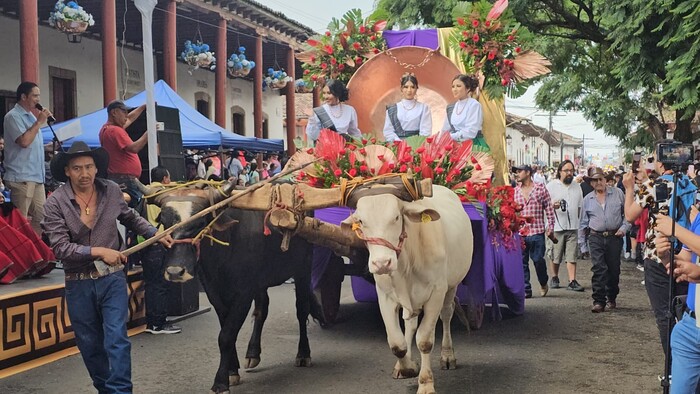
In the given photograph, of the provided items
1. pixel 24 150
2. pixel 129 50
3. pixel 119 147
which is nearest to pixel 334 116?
pixel 119 147

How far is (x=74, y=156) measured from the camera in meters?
5.27

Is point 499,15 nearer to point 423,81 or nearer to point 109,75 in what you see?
point 423,81

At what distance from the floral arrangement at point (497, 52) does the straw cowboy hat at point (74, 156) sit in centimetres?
472

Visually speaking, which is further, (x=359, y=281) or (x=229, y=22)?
(x=229, y=22)

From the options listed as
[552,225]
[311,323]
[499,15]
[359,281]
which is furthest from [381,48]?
[552,225]

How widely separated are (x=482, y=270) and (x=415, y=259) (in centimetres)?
187

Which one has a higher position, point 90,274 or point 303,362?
point 90,274

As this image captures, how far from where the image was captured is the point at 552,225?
1185cm

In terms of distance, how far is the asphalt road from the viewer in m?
6.54

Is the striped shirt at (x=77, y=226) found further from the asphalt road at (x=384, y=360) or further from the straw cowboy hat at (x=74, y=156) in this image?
the asphalt road at (x=384, y=360)

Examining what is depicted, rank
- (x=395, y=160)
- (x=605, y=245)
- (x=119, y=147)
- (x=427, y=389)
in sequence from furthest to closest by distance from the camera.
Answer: (x=605, y=245)
(x=119, y=147)
(x=427, y=389)
(x=395, y=160)

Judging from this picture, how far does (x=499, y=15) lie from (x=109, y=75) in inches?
415

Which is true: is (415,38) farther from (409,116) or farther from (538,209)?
(538,209)

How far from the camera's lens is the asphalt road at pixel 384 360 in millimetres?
6539
